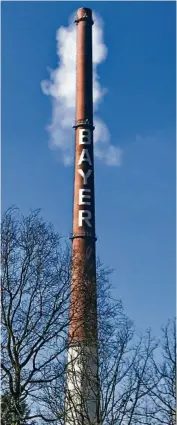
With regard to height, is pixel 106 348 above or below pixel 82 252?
below

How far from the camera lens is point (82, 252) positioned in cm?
2925

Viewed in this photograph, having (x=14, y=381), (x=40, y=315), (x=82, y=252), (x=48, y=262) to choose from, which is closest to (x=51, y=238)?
(x=48, y=262)

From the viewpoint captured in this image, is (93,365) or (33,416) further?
(93,365)

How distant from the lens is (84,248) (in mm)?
29719

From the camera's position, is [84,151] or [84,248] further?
[84,151]

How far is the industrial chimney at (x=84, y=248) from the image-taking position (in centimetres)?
1806

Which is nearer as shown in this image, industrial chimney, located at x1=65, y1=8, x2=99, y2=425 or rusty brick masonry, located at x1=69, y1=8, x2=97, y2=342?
industrial chimney, located at x1=65, y1=8, x2=99, y2=425

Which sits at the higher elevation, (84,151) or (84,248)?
(84,151)

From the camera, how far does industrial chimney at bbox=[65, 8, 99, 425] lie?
18.1 metres

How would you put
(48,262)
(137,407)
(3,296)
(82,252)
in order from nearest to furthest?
(3,296), (48,262), (137,407), (82,252)

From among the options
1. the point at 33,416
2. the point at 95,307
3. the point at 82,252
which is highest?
the point at 82,252

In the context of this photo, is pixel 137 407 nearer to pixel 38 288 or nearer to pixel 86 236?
pixel 38 288

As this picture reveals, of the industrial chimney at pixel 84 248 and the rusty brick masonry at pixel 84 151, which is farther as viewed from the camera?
the rusty brick masonry at pixel 84 151

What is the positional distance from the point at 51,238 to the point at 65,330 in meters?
2.35
